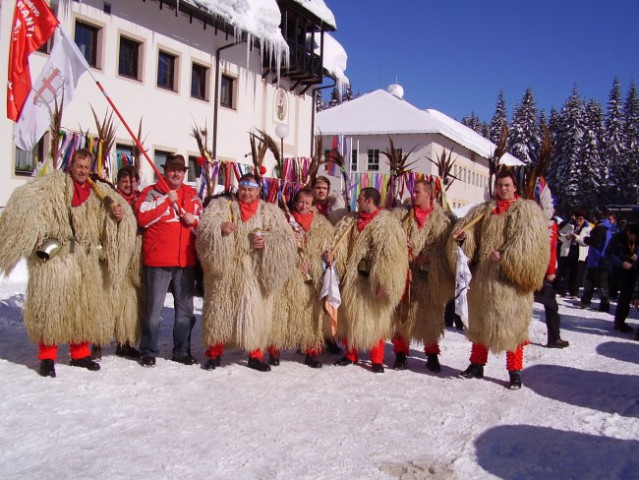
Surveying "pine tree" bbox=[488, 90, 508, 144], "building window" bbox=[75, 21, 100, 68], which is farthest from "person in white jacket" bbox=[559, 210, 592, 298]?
"pine tree" bbox=[488, 90, 508, 144]

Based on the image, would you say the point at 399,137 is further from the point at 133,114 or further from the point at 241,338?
the point at 241,338

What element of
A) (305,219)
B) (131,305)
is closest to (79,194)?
(131,305)

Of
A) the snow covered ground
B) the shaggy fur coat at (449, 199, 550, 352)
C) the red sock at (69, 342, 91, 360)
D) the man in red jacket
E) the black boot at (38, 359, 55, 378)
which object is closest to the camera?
the snow covered ground

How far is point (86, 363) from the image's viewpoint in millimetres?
4754

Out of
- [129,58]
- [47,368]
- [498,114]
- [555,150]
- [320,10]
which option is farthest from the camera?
[498,114]

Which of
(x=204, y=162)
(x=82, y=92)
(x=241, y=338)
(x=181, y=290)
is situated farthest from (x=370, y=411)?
(x=82, y=92)

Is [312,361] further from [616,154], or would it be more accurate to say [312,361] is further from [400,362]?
[616,154]

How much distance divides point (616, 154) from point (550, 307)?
44.3 metres

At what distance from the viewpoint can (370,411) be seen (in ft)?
13.2

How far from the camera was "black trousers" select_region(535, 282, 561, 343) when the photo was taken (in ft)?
21.5

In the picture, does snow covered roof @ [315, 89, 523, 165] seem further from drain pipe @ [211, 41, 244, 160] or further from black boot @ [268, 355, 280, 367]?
black boot @ [268, 355, 280, 367]

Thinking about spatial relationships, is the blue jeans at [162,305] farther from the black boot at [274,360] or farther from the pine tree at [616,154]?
the pine tree at [616,154]

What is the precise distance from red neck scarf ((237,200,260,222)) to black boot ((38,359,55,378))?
191 cm

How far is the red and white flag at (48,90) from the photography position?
5.15 m
